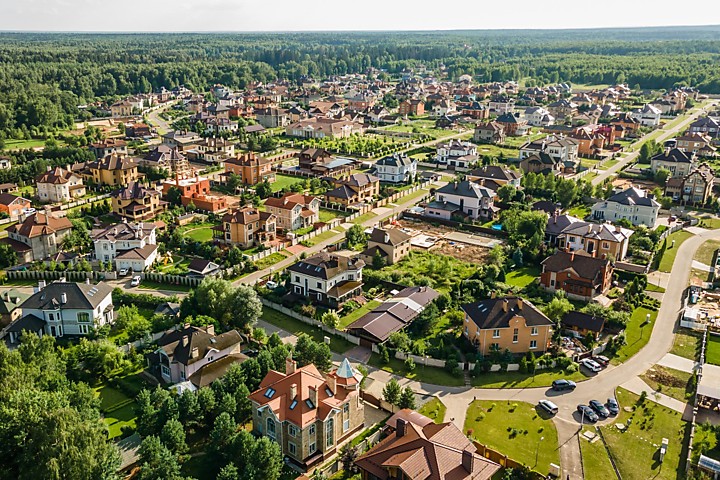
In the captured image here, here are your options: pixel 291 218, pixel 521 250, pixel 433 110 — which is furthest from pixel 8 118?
pixel 521 250

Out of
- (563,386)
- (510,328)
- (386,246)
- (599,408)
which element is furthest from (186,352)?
(599,408)

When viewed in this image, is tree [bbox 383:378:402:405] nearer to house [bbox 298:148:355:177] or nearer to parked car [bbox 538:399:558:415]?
parked car [bbox 538:399:558:415]

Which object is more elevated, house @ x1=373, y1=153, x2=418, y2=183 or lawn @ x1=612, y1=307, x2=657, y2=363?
house @ x1=373, y1=153, x2=418, y2=183

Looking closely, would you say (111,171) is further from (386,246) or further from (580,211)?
(580,211)

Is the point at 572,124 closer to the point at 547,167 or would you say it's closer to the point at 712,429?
the point at 547,167

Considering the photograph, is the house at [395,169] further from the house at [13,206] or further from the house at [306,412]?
the house at [306,412]

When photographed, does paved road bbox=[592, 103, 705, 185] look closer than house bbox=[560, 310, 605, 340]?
No

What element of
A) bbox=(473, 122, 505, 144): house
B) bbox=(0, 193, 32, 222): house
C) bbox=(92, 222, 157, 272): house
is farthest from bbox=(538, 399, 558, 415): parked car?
bbox=(473, 122, 505, 144): house
